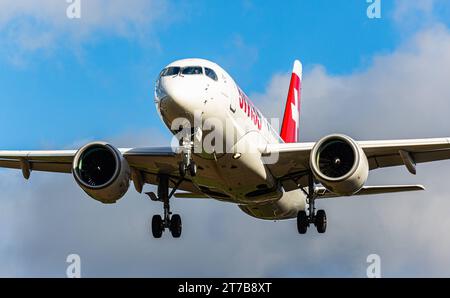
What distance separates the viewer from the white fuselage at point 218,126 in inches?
1320

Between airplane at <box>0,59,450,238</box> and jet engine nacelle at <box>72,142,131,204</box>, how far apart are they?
36 millimetres

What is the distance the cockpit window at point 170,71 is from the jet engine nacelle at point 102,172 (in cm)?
452

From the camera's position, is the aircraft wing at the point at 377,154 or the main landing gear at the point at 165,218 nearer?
the aircraft wing at the point at 377,154

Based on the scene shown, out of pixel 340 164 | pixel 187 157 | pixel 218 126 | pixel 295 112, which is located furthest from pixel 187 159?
pixel 295 112

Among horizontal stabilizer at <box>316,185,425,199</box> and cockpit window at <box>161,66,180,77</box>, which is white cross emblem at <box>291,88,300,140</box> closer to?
horizontal stabilizer at <box>316,185,425,199</box>

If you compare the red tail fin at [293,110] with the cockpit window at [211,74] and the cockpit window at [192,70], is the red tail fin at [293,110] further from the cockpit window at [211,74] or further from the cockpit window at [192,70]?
the cockpit window at [192,70]

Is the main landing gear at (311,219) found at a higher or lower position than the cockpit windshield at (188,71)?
lower

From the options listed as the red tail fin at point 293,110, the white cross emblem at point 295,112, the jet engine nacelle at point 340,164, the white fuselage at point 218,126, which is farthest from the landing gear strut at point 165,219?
the white cross emblem at point 295,112

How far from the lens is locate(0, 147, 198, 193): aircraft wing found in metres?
37.7

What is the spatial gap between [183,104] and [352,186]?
22.3 feet
